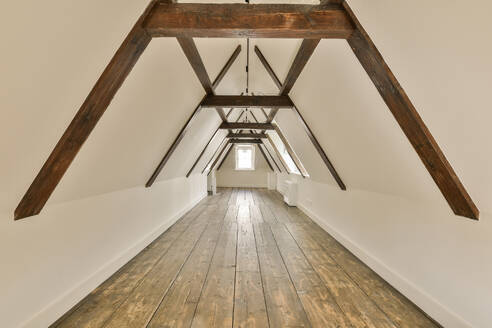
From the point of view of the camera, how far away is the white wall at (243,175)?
11.5m

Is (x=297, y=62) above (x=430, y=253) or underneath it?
above

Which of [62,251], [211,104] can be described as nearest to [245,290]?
[62,251]

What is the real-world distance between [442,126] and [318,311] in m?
1.66

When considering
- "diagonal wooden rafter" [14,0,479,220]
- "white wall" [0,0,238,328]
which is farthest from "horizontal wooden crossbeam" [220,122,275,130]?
"diagonal wooden rafter" [14,0,479,220]

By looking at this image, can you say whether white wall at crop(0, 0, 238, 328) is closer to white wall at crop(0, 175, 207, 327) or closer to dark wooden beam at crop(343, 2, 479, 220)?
white wall at crop(0, 175, 207, 327)

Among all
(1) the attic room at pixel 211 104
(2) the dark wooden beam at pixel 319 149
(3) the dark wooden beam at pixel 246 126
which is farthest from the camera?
(3) the dark wooden beam at pixel 246 126

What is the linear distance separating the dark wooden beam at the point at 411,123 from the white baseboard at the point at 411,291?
2.58 feet

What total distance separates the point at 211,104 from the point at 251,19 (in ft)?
6.22

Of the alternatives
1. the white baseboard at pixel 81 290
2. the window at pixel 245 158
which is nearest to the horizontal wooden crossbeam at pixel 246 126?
the white baseboard at pixel 81 290

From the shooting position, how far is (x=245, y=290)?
7.51ft

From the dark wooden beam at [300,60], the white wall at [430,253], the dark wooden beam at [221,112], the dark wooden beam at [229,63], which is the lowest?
the white wall at [430,253]

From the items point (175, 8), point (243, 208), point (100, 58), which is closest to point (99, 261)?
point (100, 58)

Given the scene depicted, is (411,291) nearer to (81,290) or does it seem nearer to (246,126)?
(81,290)

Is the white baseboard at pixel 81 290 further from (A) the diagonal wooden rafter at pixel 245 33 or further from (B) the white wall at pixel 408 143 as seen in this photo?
(B) the white wall at pixel 408 143
